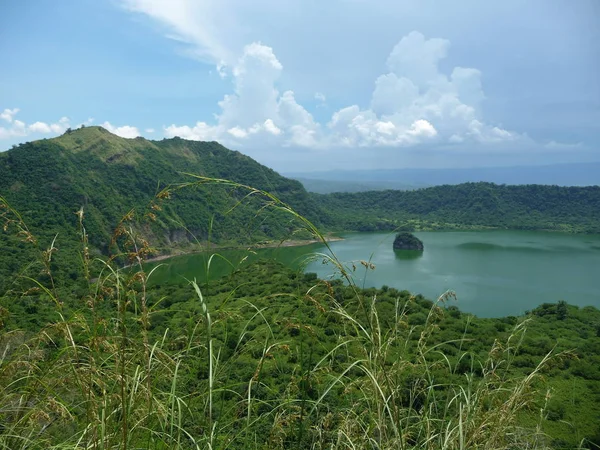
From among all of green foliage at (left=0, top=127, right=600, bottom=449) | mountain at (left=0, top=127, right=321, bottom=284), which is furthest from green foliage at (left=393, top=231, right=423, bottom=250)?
green foliage at (left=0, top=127, right=600, bottom=449)

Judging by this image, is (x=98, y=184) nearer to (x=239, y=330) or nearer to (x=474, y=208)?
(x=239, y=330)

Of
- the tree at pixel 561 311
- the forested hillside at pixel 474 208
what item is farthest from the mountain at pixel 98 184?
the tree at pixel 561 311

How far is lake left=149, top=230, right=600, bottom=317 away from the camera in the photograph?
26.6 meters

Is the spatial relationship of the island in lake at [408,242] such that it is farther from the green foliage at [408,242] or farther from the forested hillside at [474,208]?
the forested hillside at [474,208]

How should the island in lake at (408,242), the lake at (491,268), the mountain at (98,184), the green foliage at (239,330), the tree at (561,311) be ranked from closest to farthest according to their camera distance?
the green foliage at (239,330), the tree at (561,311), the lake at (491,268), the mountain at (98,184), the island in lake at (408,242)

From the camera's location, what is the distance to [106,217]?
38938 mm

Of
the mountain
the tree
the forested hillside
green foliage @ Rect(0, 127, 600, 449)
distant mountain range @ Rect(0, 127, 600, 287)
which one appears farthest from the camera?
the forested hillside

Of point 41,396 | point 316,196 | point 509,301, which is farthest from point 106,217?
point 316,196

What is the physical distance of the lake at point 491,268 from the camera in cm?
2662

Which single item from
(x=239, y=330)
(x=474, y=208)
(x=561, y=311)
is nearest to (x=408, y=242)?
(x=561, y=311)

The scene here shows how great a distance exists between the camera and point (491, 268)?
3612cm

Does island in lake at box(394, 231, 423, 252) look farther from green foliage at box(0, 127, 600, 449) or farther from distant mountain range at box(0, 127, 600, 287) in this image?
green foliage at box(0, 127, 600, 449)

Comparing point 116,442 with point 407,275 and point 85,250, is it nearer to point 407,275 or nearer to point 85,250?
point 85,250

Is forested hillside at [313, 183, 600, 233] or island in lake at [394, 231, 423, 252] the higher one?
forested hillside at [313, 183, 600, 233]
